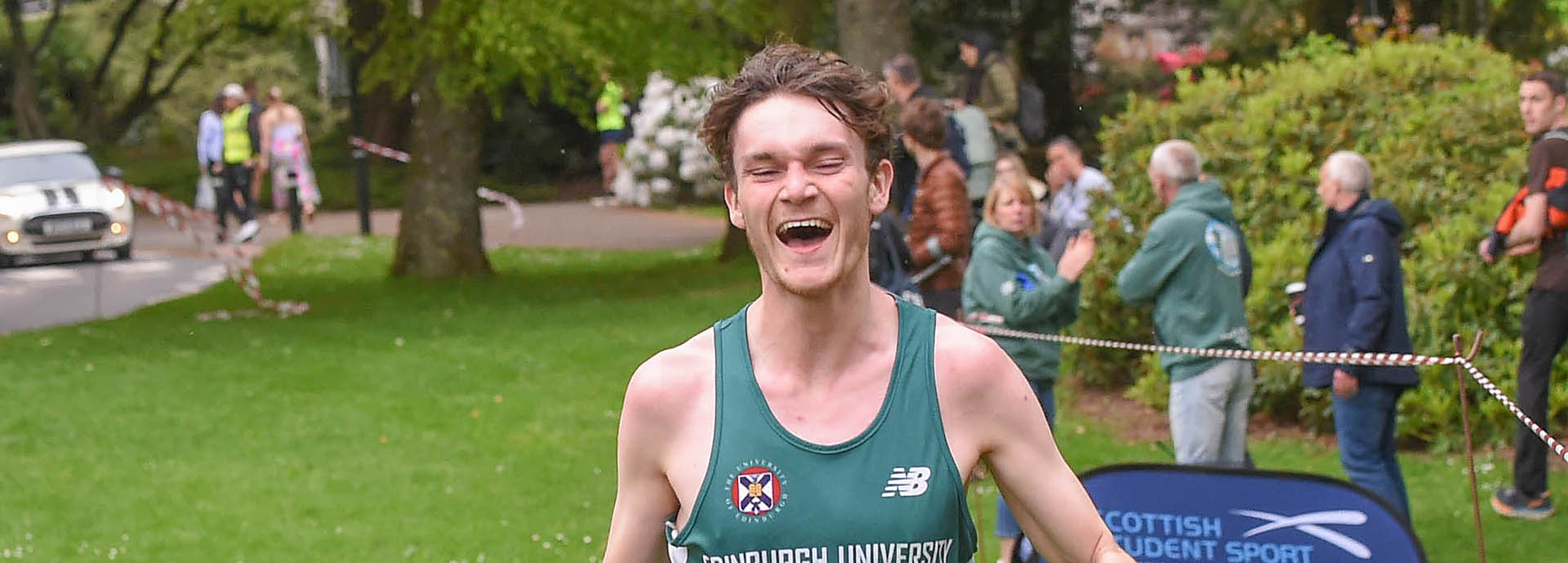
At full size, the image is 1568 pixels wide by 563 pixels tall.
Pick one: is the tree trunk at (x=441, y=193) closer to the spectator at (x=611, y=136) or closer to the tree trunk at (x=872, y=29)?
the tree trunk at (x=872, y=29)

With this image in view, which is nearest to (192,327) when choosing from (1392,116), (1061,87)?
(1392,116)

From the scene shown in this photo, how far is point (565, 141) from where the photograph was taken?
34.9 metres

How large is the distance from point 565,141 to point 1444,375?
26.2 metres

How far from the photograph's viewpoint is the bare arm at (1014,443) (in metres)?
2.99

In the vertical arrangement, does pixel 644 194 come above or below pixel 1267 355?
below

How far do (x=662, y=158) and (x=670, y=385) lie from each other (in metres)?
26.6

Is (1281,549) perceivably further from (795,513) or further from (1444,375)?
(1444,375)

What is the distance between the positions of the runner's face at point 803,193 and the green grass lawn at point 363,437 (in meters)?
5.43

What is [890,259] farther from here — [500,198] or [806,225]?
[500,198]

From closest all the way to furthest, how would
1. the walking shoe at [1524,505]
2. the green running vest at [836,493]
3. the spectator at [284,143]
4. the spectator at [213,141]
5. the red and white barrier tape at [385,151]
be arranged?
1. the green running vest at [836,493]
2. the walking shoe at [1524,505]
3. the spectator at [213,141]
4. the spectator at [284,143]
5. the red and white barrier tape at [385,151]

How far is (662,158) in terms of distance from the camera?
29.5 meters

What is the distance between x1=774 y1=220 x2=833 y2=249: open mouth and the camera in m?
2.95

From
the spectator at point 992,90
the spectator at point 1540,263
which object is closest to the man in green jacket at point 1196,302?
the spectator at point 1540,263

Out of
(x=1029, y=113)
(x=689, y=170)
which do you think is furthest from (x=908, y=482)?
(x=689, y=170)
